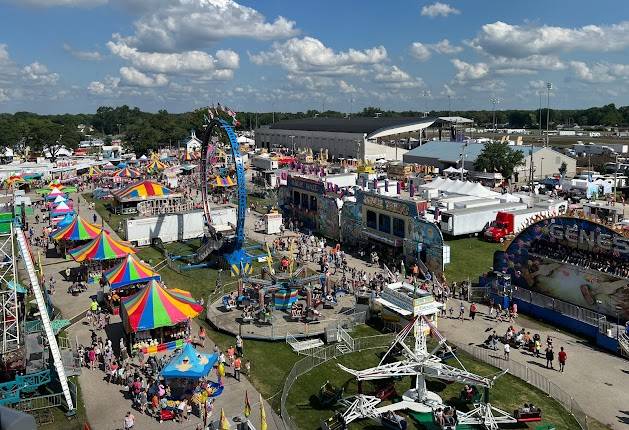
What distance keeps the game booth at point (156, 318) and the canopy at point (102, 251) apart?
923 cm

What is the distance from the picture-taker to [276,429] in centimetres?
1627

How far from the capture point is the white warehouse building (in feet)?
298

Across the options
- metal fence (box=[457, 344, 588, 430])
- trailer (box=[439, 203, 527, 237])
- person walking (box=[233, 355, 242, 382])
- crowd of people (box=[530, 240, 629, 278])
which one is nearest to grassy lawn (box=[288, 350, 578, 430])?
metal fence (box=[457, 344, 588, 430])

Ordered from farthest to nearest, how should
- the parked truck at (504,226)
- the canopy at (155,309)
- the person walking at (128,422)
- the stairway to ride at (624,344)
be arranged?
the parked truck at (504,226) → the canopy at (155,309) → the stairway to ride at (624,344) → the person walking at (128,422)

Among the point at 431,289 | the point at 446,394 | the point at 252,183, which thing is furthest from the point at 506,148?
the point at 446,394

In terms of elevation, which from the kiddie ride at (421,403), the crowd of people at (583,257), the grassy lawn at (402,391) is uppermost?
the crowd of people at (583,257)

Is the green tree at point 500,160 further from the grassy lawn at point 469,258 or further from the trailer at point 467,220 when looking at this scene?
the grassy lawn at point 469,258

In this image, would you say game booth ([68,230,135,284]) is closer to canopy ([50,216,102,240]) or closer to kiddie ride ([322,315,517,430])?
canopy ([50,216,102,240])

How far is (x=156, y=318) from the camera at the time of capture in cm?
2181

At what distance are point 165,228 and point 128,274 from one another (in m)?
13.9

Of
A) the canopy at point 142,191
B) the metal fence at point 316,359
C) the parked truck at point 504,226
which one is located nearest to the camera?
the metal fence at point 316,359

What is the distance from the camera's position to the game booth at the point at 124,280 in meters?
26.7

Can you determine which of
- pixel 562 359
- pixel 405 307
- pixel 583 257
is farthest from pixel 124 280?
pixel 583 257

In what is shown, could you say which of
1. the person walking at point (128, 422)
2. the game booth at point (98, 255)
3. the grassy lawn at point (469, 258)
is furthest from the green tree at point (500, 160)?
the person walking at point (128, 422)
